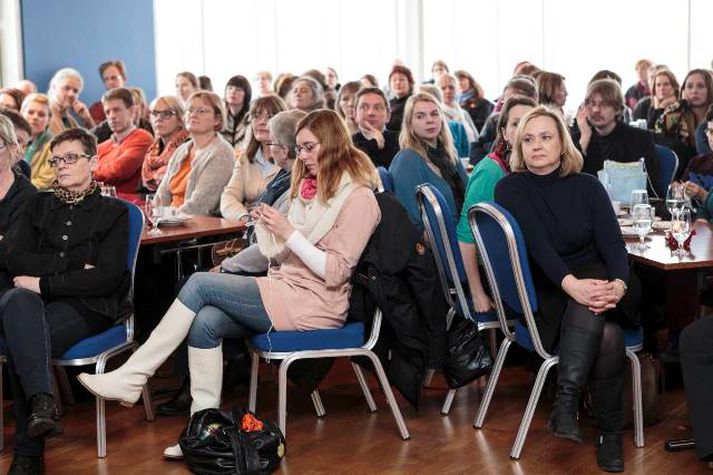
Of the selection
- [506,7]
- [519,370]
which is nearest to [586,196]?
[519,370]

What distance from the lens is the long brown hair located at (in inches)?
168

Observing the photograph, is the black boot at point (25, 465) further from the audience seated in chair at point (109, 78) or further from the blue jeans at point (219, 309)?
the audience seated in chair at point (109, 78)

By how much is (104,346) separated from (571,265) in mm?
1714

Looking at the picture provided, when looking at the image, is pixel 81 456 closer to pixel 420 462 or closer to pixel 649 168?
pixel 420 462

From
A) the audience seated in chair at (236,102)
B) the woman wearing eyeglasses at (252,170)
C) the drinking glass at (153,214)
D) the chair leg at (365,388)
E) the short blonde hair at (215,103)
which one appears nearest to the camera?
the chair leg at (365,388)

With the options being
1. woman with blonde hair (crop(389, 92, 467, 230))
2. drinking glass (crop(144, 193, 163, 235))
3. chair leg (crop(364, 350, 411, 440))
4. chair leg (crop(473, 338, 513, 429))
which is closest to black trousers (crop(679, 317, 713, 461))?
chair leg (crop(473, 338, 513, 429))

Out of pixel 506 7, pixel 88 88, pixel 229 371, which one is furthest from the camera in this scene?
pixel 506 7

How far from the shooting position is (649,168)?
20.0 feet

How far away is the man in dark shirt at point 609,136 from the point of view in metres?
6.09

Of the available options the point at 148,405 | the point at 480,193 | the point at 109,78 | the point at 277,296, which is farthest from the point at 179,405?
the point at 109,78

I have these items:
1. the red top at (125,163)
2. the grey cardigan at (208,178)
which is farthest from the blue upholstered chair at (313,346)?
the red top at (125,163)

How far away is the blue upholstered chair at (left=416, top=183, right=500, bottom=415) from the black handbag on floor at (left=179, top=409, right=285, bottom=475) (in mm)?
898

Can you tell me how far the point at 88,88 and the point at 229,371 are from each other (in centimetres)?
781

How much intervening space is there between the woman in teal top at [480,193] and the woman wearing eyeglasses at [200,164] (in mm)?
1748
